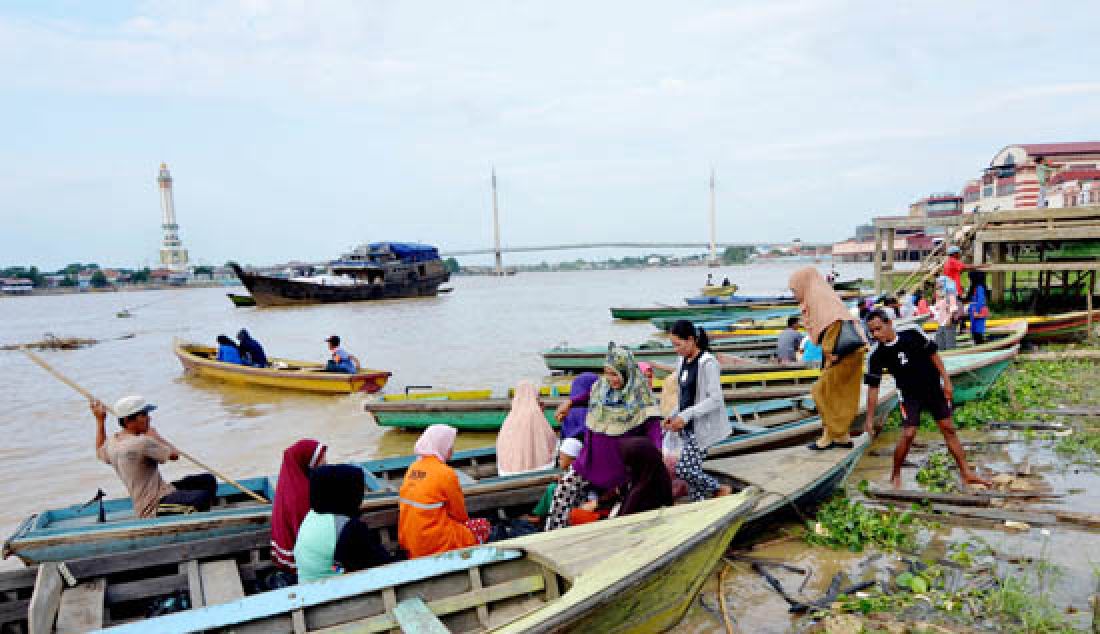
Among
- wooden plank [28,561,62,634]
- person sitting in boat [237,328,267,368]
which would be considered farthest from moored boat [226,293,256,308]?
wooden plank [28,561,62,634]

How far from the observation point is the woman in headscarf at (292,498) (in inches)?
148

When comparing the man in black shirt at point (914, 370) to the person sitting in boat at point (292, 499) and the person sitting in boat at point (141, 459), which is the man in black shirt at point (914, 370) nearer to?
the person sitting in boat at point (292, 499)

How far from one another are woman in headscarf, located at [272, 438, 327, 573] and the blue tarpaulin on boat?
163ft

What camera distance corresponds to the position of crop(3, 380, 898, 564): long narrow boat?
3.91 metres

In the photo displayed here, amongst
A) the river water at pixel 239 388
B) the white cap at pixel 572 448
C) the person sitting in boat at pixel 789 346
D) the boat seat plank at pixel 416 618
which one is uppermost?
the white cap at pixel 572 448

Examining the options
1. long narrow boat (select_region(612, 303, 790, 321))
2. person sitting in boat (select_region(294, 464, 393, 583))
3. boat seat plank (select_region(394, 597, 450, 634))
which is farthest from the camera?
long narrow boat (select_region(612, 303, 790, 321))

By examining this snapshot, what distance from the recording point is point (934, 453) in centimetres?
641

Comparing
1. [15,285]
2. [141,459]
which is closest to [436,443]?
[141,459]

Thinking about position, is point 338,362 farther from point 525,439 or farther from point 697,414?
point 697,414

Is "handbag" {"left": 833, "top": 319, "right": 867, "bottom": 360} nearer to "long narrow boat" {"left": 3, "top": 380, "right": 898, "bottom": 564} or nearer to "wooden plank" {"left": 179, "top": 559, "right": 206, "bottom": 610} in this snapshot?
"long narrow boat" {"left": 3, "top": 380, "right": 898, "bottom": 564}

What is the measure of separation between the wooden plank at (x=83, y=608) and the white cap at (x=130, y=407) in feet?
3.69

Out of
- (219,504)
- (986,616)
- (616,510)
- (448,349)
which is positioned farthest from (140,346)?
(986,616)

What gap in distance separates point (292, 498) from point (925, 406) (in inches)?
189

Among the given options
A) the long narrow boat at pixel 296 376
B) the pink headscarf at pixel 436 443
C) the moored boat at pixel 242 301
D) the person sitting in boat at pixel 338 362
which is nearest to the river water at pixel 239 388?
the long narrow boat at pixel 296 376
